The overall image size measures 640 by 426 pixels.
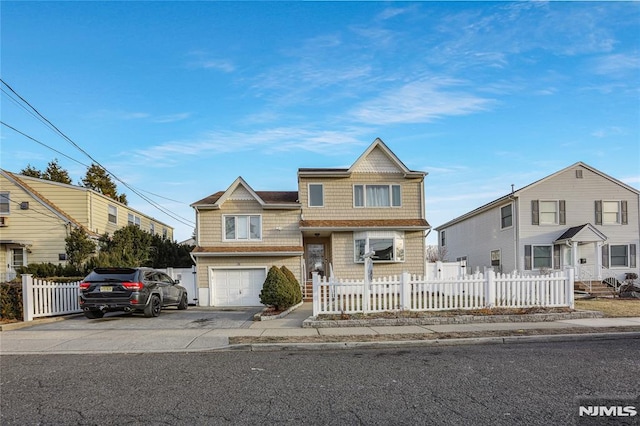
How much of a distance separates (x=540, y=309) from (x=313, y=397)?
979 cm

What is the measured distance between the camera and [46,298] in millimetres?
13352

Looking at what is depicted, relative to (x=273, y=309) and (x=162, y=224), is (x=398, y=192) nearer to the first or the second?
(x=273, y=309)

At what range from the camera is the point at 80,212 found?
74.2 feet

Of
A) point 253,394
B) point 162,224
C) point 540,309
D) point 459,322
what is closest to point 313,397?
point 253,394

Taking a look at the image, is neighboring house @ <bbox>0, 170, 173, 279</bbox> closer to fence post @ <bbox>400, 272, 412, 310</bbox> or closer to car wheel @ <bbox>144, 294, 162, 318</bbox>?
car wheel @ <bbox>144, 294, 162, 318</bbox>

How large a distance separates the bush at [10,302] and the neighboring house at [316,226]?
7.90m

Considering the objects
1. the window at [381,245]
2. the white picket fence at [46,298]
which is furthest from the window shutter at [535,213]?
the white picket fence at [46,298]

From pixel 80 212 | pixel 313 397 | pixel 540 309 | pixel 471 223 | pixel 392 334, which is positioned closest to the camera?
pixel 313 397

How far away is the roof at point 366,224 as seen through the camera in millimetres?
20281

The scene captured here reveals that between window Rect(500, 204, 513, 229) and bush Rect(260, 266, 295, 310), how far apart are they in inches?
650

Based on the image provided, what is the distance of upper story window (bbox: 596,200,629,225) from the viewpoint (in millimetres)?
24281

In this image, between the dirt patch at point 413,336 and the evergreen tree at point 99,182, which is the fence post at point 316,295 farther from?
the evergreen tree at point 99,182
